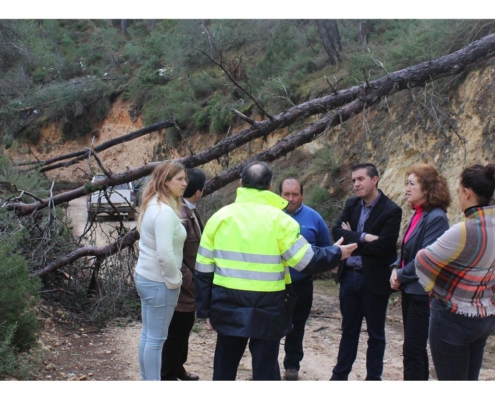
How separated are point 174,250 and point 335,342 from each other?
135 inches

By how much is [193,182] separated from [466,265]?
94.0 inches

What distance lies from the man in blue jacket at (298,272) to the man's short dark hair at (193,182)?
0.75 meters

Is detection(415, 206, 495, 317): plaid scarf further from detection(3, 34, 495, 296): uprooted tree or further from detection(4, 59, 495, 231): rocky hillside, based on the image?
detection(4, 59, 495, 231): rocky hillside

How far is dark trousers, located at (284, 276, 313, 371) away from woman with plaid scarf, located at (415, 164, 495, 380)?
6.38 feet

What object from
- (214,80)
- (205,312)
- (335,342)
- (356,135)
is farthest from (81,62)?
(205,312)

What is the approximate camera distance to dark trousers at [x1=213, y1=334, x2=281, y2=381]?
399 cm

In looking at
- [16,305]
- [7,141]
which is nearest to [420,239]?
[16,305]

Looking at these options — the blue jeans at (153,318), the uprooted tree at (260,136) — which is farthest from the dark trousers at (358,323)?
the uprooted tree at (260,136)

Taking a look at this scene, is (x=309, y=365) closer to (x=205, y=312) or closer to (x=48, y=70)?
(x=205, y=312)

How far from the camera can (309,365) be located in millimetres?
6129

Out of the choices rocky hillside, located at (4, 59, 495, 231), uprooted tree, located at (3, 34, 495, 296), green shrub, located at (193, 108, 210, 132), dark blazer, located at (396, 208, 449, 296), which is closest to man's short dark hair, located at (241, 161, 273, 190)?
dark blazer, located at (396, 208, 449, 296)

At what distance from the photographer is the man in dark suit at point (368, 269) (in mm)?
4953

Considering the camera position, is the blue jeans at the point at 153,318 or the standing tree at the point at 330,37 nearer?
the blue jeans at the point at 153,318

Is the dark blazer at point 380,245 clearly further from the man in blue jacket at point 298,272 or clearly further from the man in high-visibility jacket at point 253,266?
the man in high-visibility jacket at point 253,266
